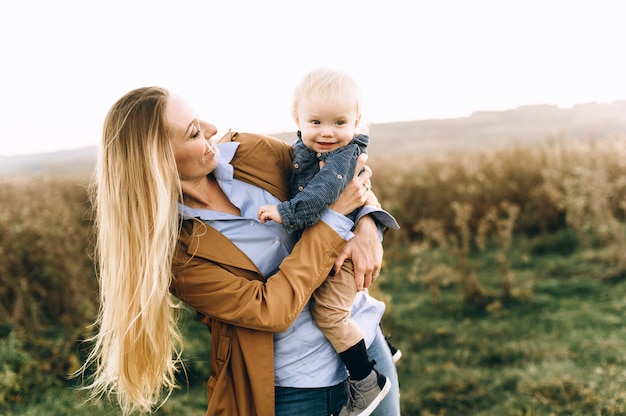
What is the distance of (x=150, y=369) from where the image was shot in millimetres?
2189

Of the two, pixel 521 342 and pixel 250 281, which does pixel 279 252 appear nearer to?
pixel 250 281

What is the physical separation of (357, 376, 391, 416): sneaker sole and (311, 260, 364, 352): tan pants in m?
0.22

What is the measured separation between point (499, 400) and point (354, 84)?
3156 millimetres

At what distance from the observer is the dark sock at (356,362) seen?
2.09 metres

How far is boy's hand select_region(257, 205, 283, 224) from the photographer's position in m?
2.02

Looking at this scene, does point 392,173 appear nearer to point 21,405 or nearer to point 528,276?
point 528,276

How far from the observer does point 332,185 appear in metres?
2.10

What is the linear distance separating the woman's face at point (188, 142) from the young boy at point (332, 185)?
27 cm

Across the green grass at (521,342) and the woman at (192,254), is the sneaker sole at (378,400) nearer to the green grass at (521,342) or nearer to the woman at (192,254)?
the woman at (192,254)

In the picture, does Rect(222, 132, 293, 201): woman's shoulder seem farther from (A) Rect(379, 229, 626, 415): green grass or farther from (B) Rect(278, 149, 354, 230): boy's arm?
(A) Rect(379, 229, 626, 415): green grass

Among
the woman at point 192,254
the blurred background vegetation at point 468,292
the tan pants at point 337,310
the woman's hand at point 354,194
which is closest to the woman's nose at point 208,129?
the woman at point 192,254

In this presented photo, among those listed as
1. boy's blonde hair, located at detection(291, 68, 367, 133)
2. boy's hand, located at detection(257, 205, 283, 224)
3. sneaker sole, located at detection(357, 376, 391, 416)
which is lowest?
sneaker sole, located at detection(357, 376, 391, 416)

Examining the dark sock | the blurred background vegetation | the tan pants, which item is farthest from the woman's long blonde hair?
the blurred background vegetation

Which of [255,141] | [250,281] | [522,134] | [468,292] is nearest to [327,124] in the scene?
[255,141]
